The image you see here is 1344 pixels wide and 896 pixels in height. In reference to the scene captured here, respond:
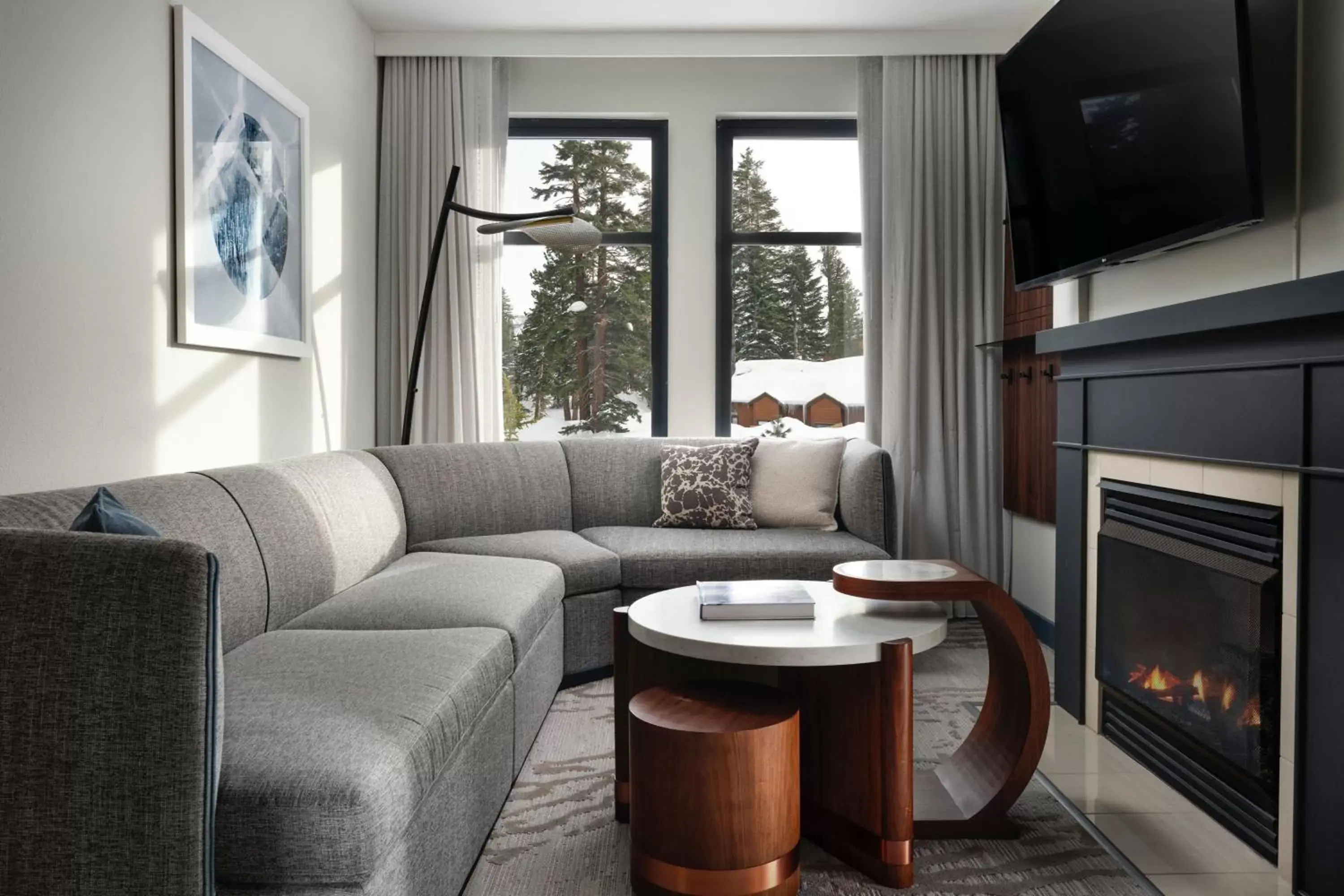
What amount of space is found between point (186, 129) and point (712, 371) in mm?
2481

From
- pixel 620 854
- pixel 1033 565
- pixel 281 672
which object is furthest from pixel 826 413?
pixel 281 672

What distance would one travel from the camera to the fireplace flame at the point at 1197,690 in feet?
6.54

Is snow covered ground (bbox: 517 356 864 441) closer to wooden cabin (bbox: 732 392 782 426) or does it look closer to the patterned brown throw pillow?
wooden cabin (bbox: 732 392 782 426)

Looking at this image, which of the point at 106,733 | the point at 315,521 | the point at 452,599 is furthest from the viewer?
the point at 315,521

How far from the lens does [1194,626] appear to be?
223cm

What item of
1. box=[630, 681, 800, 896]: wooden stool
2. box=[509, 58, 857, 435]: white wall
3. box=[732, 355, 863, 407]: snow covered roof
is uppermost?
box=[509, 58, 857, 435]: white wall

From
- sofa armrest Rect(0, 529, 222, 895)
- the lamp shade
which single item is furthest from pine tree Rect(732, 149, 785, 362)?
sofa armrest Rect(0, 529, 222, 895)

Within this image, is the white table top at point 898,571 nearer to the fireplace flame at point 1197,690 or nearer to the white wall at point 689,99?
the fireplace flame at point 1197,690

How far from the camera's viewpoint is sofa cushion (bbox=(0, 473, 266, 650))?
1.76 metres

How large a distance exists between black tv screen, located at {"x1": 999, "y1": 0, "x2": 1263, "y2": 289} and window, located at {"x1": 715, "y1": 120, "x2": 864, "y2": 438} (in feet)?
4.62

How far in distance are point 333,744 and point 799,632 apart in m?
0.92

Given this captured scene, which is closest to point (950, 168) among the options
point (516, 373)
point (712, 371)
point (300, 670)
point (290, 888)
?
point (712, 371)

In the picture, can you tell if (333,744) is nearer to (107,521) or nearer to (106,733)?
(106,733)

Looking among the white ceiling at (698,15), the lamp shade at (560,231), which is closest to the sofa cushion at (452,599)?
the lamp shade at (560,231)
